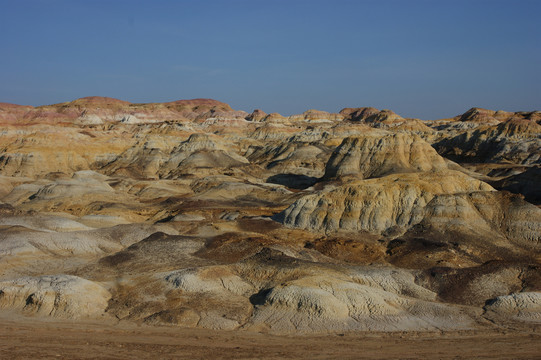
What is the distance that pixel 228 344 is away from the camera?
2542 centimetres

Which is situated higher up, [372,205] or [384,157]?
[384,157]

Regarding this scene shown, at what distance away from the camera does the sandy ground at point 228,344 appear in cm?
2359

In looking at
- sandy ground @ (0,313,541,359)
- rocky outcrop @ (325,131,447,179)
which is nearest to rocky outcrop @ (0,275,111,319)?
sandy ground @ (0,313,541,359)

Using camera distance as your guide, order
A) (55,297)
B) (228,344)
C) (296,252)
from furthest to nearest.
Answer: (296,252) < (55,297) < (228,344)

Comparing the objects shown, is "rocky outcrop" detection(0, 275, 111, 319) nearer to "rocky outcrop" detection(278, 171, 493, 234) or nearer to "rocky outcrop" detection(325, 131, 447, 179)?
"rocky outcrop" detection(278, 171, 493, 234)

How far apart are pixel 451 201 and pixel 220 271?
67.3 ft

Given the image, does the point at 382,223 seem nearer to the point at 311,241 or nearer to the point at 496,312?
the point at 311,241

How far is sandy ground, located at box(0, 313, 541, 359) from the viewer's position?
929 inches

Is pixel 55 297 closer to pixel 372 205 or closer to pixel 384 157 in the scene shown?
pixel 372 205

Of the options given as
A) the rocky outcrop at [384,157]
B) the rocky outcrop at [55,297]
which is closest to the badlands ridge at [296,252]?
the rocky outcrop at [55,297]

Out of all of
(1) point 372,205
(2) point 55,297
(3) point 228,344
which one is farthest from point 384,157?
(3) point 228,344

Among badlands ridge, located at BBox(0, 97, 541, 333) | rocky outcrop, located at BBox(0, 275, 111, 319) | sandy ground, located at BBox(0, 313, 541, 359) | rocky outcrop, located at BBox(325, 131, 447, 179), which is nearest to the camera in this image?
sandy ground, located at BBox(0, 313, 541, 359)

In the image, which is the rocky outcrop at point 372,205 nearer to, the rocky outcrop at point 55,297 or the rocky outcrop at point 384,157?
the rocky outcrop at point 55,297

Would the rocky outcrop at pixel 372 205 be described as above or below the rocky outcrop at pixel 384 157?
below
